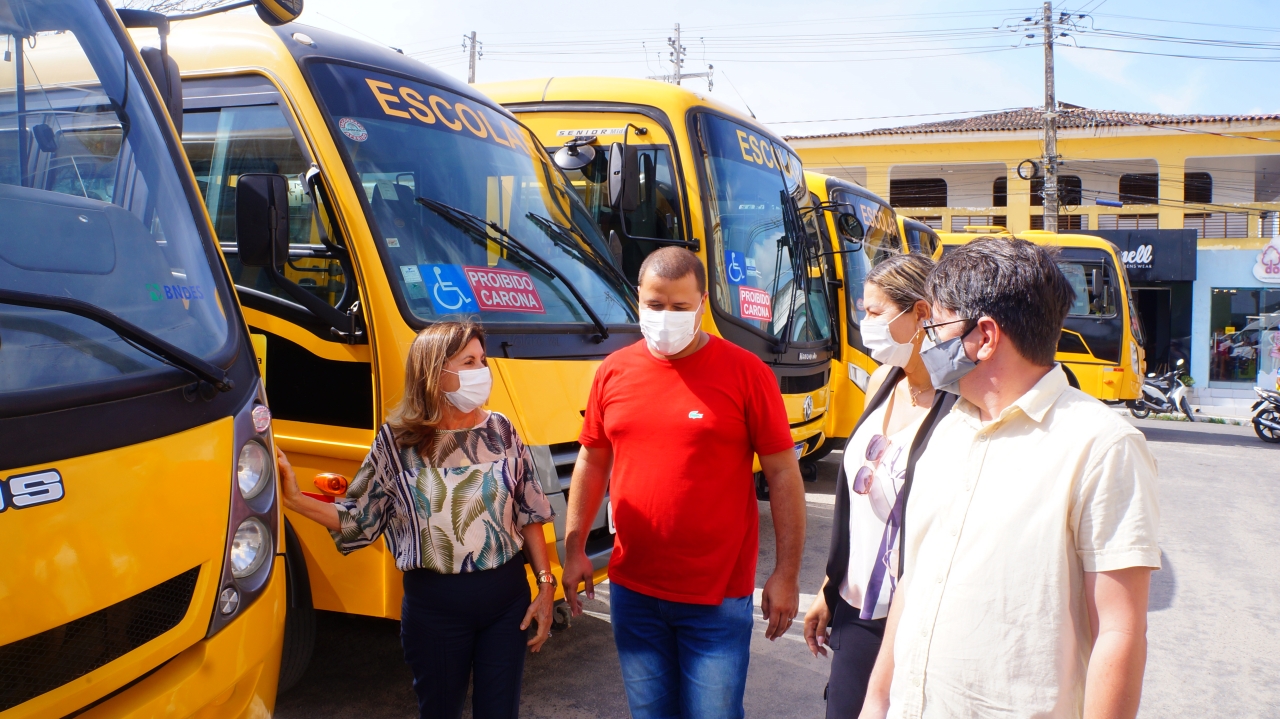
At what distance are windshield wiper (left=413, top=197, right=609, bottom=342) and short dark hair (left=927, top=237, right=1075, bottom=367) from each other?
8.06 ft

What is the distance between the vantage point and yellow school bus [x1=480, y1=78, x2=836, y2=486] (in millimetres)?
6297

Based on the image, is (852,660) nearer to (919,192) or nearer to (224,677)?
(224,677)

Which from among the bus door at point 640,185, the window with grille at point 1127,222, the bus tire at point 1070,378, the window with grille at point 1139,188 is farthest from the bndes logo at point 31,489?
the window with grille at point 1139,188

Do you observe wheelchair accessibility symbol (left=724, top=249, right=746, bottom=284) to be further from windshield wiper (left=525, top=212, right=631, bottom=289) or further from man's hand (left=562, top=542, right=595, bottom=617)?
man's hand (left=562, top=542, right=595, bottom=617)

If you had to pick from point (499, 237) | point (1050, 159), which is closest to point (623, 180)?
point (499, 237)

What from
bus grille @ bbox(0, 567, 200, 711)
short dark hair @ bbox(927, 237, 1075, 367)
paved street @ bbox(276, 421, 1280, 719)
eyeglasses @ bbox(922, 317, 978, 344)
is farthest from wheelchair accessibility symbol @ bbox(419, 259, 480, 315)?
short dark hair @ bbox(927, 237, 1075, 367)

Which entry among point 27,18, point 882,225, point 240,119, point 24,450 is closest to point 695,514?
point 24,450

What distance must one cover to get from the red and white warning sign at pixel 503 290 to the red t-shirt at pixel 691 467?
3.84ft

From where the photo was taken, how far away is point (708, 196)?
6.37 m

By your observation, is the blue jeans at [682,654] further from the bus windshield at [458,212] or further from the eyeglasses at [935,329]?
the bus windshield at [458,212]

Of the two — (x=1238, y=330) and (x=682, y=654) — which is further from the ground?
(x=682, y=654)

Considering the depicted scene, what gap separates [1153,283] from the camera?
22484 millimetres

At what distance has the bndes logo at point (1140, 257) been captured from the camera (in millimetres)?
21953

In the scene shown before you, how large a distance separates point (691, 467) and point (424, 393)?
0.80 m
